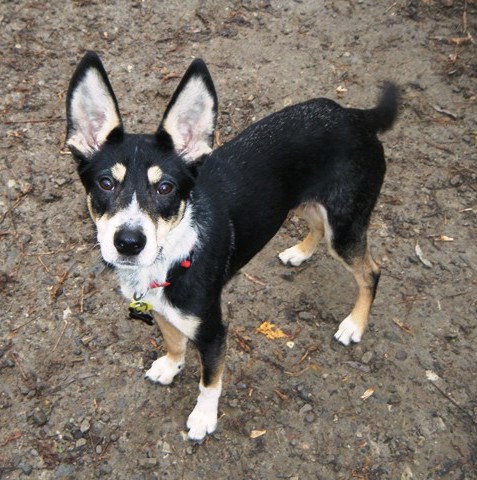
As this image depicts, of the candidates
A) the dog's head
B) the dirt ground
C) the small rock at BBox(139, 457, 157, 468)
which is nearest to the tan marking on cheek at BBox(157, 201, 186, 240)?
the dog's head

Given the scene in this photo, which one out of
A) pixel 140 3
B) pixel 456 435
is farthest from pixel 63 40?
pixel 456 435

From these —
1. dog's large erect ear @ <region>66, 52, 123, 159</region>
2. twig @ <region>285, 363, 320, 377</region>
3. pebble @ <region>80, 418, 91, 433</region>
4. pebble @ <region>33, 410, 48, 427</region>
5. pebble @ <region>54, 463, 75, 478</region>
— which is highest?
dog's large erect ear @ <region>66, 52, 123, 159</region>

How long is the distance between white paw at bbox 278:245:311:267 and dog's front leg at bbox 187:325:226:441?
1.43m

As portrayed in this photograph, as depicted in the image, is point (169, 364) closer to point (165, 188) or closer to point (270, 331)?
point (270, 331)

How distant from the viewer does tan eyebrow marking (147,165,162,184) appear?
3.06 m

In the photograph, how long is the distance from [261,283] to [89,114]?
7.39 feet

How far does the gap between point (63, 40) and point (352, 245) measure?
4170 mm

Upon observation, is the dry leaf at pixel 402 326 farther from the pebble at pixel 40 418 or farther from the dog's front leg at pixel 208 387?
the pebble at pixel 40 418

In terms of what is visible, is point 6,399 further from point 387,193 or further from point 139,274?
point 387,193

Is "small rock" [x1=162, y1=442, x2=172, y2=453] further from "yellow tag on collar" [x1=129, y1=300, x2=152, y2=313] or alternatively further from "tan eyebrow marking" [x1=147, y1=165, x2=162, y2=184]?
"tan eyebrow marking" [x1=147, y1=165, x2=162, y2=184]

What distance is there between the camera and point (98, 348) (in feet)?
14.2

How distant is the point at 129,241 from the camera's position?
2799mm

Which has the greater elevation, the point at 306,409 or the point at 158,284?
the point at 158,284

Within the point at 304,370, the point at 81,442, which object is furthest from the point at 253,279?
the point at 81,442
